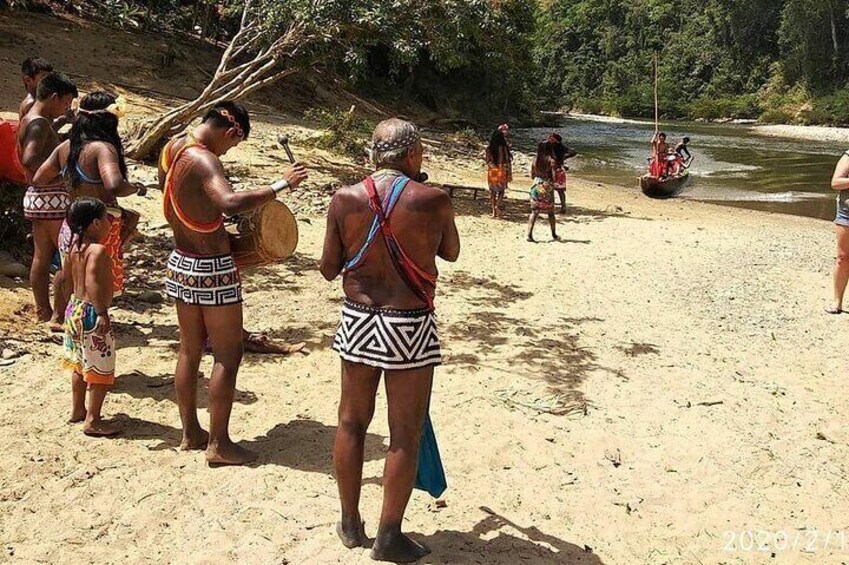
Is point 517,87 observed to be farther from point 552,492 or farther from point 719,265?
point 552,492

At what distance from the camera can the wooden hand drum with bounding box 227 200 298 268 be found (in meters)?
4.07

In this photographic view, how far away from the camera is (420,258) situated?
9.69 feet

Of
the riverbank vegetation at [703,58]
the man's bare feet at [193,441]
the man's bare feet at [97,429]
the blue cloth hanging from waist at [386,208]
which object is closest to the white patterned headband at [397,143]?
the blue cloth hanging from waist at [386,208]

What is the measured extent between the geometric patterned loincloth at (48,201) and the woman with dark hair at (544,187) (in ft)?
21.9

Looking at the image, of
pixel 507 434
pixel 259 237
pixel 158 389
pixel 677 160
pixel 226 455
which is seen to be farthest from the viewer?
pixel 677 160

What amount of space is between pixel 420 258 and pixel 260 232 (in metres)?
1.45

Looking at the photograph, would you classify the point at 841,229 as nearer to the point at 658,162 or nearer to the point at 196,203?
the point at 196,203

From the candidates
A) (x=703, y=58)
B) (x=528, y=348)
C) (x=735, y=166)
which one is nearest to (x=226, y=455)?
(x=528, y=348)

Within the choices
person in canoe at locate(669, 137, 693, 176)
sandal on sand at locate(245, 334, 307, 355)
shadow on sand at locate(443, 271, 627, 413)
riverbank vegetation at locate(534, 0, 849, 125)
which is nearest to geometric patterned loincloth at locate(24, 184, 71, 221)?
sandal on sand at locate(245, 334, 307, 355)

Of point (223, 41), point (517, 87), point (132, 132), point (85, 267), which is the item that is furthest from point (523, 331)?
point (517, 87)

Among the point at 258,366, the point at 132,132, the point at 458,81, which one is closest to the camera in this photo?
the point at 258,366

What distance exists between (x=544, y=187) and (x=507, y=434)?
261 inches

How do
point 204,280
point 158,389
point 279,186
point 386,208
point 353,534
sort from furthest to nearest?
point 158,389 < point 204,280 < point 279,186 < point 353,534 < point 386,208

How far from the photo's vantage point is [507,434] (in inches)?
182
